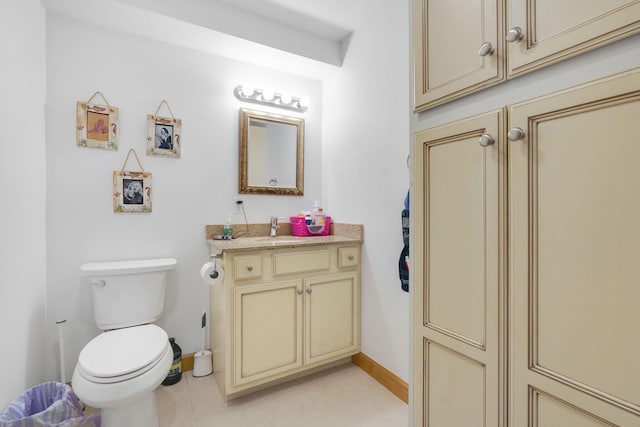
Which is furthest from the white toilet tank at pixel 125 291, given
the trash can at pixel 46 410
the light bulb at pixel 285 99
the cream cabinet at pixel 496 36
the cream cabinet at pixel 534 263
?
the cream cabinet at pixel 496 36

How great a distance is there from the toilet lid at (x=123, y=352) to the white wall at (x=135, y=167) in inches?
19.8

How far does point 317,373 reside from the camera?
83.4 inches

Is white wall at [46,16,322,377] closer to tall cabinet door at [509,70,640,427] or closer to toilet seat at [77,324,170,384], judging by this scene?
toilet seat at [77,324,170,384]

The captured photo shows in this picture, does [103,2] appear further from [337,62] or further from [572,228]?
A: [572,228]

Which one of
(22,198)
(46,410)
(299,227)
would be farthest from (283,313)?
(22,198)

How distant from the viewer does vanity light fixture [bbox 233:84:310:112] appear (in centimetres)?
225

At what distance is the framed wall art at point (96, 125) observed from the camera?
1.81 meters

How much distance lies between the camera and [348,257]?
2139 mm

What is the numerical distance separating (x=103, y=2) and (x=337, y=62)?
1504mm

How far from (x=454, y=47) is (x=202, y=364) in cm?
225

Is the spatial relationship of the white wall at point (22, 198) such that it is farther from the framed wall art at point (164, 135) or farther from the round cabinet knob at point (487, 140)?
the round cabinet knob at point (487, 140)

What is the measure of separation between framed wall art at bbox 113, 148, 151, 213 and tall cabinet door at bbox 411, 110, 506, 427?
175cm

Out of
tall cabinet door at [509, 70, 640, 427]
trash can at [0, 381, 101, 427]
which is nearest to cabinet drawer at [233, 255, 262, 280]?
trash can at [0, 381, 101, 427]

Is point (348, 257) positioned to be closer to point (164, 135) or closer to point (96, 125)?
point (164, 135)
